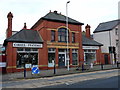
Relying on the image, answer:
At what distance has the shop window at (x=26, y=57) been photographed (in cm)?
2055

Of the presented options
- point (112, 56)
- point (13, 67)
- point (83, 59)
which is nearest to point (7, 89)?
point (13, 67)

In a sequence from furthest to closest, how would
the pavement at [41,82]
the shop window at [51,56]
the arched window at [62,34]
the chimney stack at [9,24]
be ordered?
the arched window at [62,34]
the shop window at [51,56]
the chimney stack at [9,24]
the pavement at [41,82]

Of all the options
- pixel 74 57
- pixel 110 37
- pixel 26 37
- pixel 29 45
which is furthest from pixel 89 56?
pixel 26 37

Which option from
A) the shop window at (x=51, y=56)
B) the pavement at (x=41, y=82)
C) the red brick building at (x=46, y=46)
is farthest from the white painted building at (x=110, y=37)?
the pavement at (x=41, y=82)

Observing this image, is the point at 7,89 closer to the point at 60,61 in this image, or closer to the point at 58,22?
the point at 60,61

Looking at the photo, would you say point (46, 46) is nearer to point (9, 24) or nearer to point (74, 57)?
point (74, 57)

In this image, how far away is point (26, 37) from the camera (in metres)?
22.1

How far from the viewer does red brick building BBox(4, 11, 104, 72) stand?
2030 cm

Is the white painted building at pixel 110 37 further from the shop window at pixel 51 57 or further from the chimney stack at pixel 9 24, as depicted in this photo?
the chimney stack at pixel 9 24

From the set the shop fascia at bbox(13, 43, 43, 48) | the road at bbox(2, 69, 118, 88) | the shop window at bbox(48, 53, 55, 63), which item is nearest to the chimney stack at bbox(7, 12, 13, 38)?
the shop fascia at bbox(13, 43, 43, 48)

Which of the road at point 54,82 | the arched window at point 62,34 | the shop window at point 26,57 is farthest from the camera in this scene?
the arched window at point 62,34

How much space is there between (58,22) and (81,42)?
5.68 metres

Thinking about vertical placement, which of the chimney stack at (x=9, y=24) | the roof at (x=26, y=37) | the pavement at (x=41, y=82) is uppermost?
the chimney stack at (x=9, y=24)

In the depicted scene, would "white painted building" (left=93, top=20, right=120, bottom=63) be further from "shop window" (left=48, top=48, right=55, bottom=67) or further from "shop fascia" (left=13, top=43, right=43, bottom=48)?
"shop fascia" (left=13, top=43, right=43, bottom=48)
